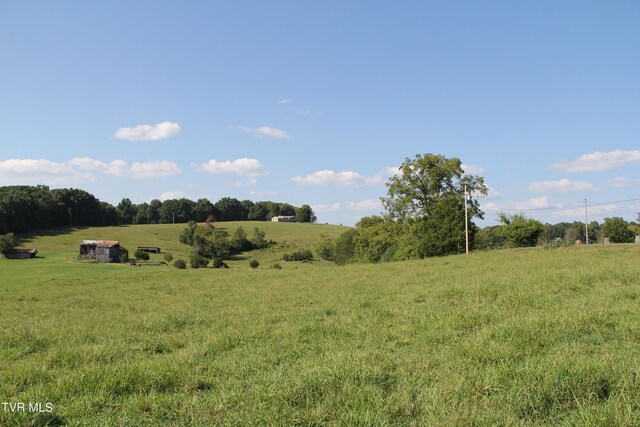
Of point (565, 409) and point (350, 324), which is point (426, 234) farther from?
point (565, 409)

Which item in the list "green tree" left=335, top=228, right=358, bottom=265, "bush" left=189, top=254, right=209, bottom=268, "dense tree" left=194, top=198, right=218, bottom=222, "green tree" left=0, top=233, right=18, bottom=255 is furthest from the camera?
"dense tree" left=194, top=198, right=218, bottom=222

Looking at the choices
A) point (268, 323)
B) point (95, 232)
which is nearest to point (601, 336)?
point (268, 323)

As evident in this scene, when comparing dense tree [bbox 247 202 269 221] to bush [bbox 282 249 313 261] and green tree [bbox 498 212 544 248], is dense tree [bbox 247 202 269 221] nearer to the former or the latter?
bush [bbox 282 249 313 261]

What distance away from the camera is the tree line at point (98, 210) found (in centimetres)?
10606

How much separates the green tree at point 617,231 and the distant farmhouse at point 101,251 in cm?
8674

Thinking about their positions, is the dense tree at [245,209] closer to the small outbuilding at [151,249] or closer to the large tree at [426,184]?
the small outbuilding at [151,249]

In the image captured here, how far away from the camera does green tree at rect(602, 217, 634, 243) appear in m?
60.2

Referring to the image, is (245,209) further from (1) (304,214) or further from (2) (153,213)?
(2) (153,213)

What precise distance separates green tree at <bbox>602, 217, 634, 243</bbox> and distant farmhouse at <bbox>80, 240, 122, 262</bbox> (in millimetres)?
86736

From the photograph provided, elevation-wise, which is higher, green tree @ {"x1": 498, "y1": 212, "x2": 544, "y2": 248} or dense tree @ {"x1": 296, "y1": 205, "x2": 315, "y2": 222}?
dense tree @ {"x1": 296, "y1": 205, "x2": 315, "y2": 222}

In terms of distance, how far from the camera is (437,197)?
2157 inches

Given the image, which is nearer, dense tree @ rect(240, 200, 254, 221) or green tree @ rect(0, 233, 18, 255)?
green tree @ rect(0, 233, 18, 255)

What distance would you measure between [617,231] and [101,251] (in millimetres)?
90614

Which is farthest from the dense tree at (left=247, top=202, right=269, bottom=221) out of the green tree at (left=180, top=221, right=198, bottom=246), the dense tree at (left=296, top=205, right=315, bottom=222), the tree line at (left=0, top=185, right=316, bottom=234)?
the green tree at (left=180, top=221, right=198, bottom=246)
